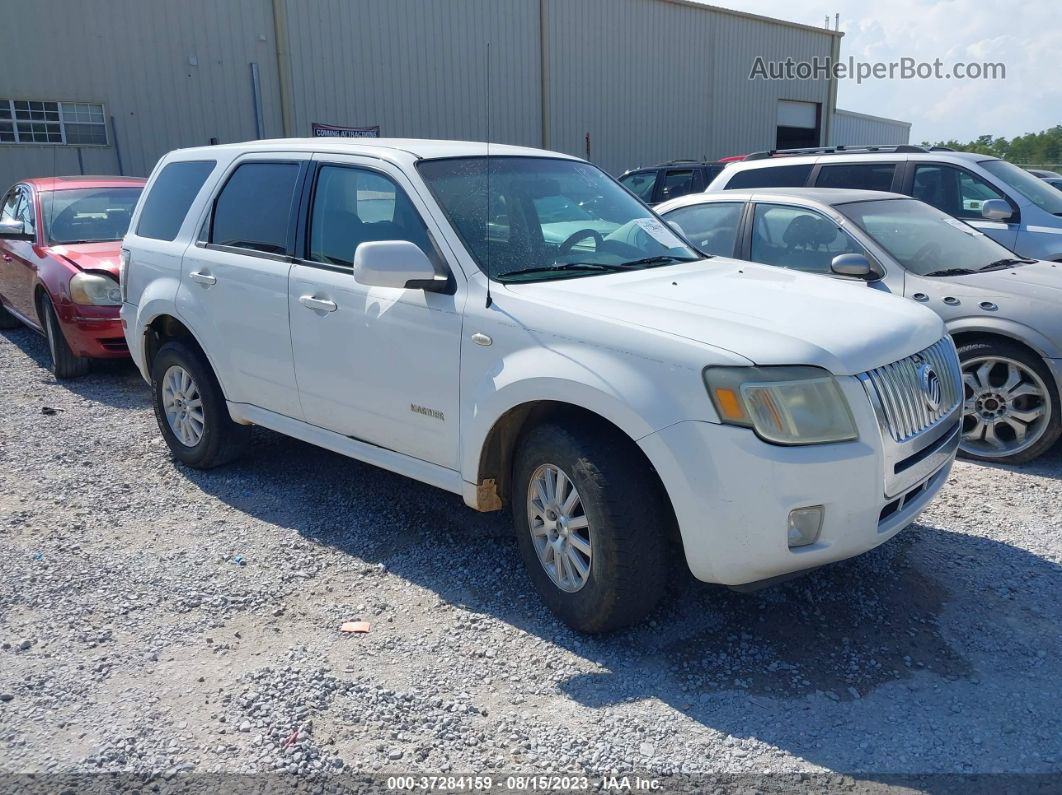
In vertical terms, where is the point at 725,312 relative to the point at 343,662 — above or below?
above

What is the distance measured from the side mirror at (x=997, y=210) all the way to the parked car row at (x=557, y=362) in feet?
9.88

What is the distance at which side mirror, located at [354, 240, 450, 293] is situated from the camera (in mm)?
3625

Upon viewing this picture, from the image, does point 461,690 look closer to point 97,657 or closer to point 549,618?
point 549,618

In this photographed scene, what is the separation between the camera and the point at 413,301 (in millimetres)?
3926

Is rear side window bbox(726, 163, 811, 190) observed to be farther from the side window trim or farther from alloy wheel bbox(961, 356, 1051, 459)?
the side window trim

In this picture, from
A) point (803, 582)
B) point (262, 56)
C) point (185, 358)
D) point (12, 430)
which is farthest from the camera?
point (262, 56)

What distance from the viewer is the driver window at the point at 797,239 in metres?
6.00

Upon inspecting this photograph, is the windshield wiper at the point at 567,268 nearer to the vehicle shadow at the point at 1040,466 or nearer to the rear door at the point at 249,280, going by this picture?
the rear door at the point at 249,280

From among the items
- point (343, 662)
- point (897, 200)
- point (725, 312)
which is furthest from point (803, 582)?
point (897, 200)

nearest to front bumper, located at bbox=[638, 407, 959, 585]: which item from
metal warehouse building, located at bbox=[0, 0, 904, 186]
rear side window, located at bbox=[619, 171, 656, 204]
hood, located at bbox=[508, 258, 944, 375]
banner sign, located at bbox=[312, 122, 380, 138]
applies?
hood, located at bbox=[508, 258, 944, 375]

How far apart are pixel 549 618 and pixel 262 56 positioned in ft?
53.2

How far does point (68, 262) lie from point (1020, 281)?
7.37 m

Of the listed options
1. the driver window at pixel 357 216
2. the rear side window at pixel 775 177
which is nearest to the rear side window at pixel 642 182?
the rear side window at pixel 775 177

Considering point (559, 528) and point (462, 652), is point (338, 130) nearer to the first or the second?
point (559, 528)
